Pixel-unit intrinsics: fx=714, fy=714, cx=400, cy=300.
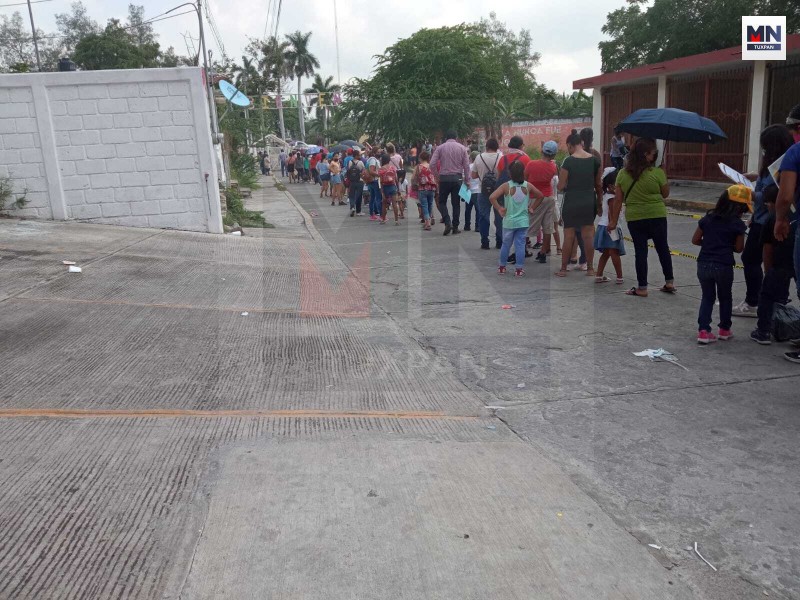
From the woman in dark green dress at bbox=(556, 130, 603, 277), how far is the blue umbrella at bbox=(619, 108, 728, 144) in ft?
2.09

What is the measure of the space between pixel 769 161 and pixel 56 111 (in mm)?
9709

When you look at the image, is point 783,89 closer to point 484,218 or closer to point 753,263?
point 484,218

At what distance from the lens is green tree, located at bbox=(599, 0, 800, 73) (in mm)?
28891

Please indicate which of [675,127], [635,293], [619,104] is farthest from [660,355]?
[619,104]

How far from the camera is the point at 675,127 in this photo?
26.3 ft

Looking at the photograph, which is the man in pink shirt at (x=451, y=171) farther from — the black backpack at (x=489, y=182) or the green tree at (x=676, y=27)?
the green tree at (x=676, y=27)

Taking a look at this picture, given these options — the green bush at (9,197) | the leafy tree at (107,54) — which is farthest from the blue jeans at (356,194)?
the leafy tree at (107,54)

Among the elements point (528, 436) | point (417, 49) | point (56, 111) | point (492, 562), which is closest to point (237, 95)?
point (56, 111)

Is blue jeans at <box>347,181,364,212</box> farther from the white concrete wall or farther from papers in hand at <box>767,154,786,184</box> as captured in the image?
papers in hand at <box>767,154,786,184</box>

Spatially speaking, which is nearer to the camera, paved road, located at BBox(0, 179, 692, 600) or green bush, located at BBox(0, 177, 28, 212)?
paved road, located at BBox(0, 179, 692, 600)

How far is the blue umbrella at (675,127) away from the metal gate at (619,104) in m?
14.1

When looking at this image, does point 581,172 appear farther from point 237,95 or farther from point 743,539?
point 237,95

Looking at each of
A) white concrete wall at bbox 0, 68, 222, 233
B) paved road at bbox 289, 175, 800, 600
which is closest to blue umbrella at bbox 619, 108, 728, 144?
paved road at bbox 289, 175, 800, 600

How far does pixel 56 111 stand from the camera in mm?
10750
